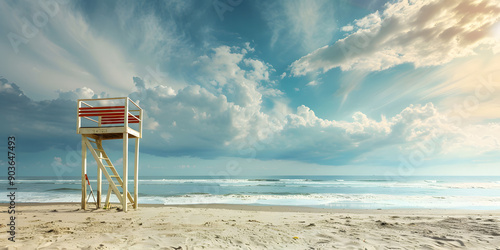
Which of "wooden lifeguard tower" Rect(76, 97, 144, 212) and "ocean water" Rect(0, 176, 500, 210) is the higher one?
"wooden lifeguard tower" Rect(76, 97, 144, 212)

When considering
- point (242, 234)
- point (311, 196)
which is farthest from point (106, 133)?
point (311, 196)

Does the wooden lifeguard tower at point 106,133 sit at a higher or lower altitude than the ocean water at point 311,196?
higher

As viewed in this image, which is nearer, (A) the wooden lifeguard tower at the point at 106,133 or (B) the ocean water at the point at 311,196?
(A) the wooden lifeguard tower at the point at 106,133

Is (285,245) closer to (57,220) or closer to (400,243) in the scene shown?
(400,243)

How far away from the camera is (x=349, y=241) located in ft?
18.4

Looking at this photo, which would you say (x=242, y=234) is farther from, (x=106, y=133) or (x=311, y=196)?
(x=311, y=196)

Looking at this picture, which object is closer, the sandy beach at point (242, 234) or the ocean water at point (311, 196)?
the sandy beach at point (242, 234)

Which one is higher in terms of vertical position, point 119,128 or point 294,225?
point 119,128

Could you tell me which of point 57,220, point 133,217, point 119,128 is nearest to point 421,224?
point 133,217

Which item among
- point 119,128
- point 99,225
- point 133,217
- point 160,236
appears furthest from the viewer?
point 119,128

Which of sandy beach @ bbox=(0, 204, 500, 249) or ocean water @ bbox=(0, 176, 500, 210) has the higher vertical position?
sandy beach @ bbox=(0, 204, 500, 249)

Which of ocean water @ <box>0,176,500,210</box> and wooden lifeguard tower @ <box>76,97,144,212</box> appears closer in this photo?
wooden lifeguard tower @ <box>76,97,144,212</box>

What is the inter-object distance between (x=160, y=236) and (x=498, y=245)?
7.54 m

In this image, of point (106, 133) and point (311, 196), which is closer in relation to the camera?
point (106, 133)
